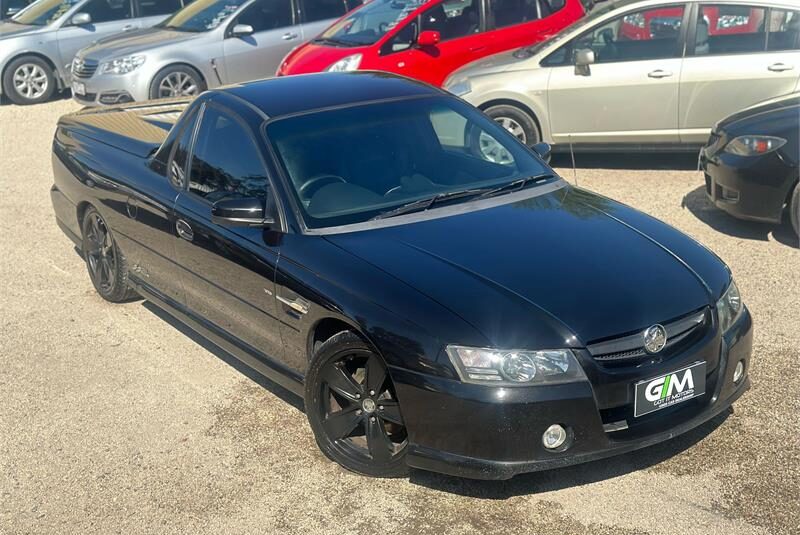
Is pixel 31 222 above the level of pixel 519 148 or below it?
below

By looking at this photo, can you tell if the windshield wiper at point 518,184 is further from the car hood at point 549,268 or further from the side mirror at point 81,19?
the side mirror at point 81,19

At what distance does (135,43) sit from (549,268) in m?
10.1

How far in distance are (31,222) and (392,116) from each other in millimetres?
4992

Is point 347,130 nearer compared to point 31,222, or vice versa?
point 347,130

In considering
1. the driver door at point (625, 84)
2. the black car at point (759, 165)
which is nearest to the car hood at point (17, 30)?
the driver door at point (625, 84)

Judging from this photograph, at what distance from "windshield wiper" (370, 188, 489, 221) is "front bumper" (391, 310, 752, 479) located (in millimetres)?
1032

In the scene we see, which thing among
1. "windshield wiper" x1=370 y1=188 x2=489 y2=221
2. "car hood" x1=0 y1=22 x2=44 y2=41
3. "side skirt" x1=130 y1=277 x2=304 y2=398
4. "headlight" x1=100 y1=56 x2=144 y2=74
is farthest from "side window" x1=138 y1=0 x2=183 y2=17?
"windshield wiper" x1=370 y1=188 x2=489 y2=221

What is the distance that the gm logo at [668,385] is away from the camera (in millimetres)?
4102

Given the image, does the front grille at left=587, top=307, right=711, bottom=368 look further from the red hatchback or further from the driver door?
the red hatchback

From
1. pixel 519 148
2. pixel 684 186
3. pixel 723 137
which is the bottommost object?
pixel 684 186

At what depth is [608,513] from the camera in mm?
4188

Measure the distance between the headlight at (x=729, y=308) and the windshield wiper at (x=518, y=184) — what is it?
1.21 meters

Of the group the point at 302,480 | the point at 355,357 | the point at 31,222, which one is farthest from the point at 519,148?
the point at 31,222

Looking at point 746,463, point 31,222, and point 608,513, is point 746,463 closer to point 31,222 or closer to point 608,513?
point 608,513
